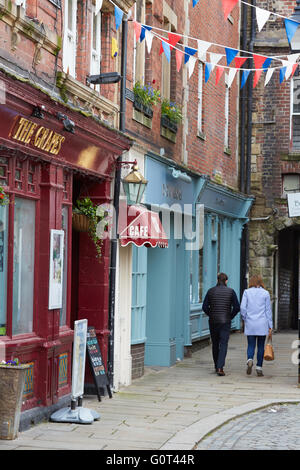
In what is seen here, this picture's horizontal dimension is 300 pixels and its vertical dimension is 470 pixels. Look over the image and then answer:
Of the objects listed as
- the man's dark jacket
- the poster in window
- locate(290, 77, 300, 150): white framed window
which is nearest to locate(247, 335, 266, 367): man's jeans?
the man's dark jacket

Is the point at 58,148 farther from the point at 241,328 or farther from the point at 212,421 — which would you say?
the point at 241,328

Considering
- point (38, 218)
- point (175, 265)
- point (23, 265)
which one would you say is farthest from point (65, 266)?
point (175, 265)

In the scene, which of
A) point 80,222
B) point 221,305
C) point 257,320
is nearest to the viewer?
point 80,222

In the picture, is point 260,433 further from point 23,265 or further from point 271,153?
point 271,153

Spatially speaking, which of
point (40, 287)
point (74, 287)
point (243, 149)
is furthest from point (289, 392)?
point (243, 149)

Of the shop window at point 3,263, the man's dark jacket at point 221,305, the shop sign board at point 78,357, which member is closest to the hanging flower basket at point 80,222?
the shop sign board at point 78,357

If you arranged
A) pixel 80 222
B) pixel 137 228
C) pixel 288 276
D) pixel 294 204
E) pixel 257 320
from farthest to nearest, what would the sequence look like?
pixel 288 276 → pixel 257 320 → pixel 294 204 → pixel 137 228 → pixel 80 222

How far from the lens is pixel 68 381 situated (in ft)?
37.7

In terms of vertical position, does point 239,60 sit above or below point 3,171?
above

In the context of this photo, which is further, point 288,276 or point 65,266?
point 288,276

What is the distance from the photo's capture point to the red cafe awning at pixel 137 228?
1316cm

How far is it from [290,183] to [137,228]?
11844mm

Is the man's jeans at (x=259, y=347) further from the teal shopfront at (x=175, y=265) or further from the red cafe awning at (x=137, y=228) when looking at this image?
the red cafe awning at (x=137, y=228)

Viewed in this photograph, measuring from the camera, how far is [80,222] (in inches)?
488
